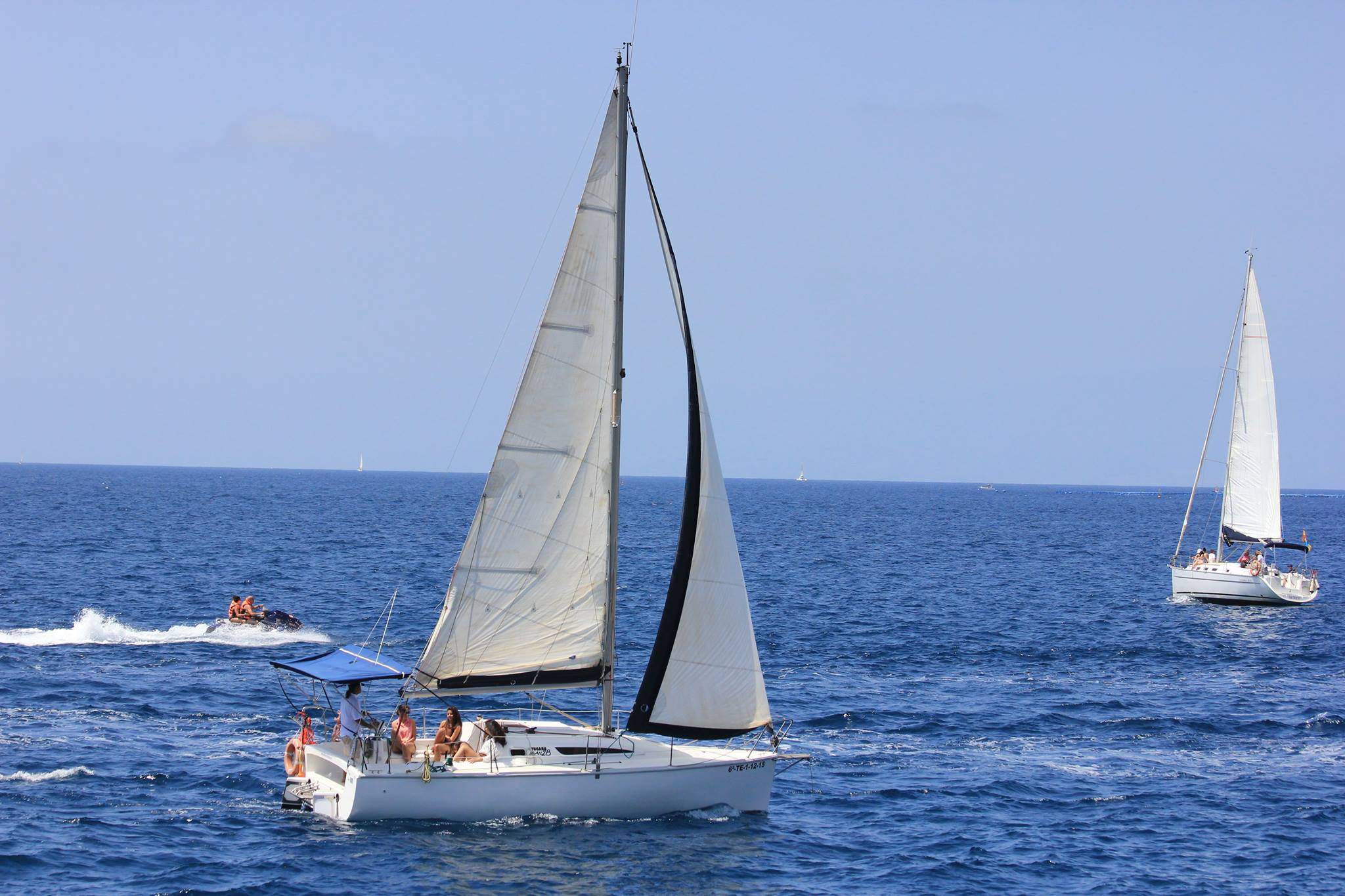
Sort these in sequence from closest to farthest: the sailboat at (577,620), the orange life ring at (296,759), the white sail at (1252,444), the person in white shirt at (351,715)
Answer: the sailboat at (577,620)
the person in white shirt at (351,715)
the orange life ring at (296,759)
the white sail at (1252,444)

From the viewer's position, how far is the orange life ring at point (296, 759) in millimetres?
26453

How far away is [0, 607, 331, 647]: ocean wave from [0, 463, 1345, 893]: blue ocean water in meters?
0.18

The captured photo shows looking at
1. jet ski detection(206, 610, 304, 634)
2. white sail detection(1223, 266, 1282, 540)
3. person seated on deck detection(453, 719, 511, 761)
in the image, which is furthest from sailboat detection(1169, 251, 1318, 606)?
person seated on deck detection(453, 719, 511, 761)

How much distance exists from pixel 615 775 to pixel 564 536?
4.63m

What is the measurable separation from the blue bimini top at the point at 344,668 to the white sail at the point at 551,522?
3.19ft

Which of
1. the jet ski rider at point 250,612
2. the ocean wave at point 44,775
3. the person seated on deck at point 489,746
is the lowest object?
the ocean wave at point 44,775

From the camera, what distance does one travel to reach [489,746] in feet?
84.2

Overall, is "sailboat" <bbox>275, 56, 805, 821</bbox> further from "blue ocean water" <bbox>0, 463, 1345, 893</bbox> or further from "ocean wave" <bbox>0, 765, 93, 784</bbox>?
"ocean wave" <bbox>0, 765, 93, 784</bbox>

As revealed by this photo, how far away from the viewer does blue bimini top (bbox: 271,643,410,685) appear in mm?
25875

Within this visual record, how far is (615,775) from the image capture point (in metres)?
25.5

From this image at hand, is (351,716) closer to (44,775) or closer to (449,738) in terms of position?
(449,738)

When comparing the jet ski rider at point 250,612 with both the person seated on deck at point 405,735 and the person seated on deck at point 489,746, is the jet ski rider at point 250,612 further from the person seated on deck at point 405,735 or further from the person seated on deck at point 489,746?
the person seated on deck at point 489,746

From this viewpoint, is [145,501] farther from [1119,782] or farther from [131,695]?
[1119,782]

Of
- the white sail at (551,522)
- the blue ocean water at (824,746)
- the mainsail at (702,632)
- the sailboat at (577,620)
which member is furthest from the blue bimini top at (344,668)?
the mainsail at (702,632)
